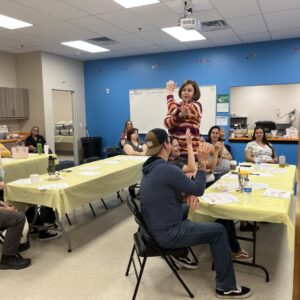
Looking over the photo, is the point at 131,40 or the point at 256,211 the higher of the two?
the point at 131,40

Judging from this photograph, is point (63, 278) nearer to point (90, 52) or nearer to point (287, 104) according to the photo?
point (90, 52)

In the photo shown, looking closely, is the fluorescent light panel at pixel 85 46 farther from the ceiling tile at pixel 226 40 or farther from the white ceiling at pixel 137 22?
the ceiling tile at pixel 226 40

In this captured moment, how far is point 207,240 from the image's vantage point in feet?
7.24

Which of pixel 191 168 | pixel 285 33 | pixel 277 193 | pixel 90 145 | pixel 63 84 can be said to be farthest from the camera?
pixel 90 145

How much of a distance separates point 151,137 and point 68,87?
5902 mm

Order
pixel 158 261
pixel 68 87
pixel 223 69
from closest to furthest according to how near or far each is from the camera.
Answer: pixel 158 261
pixel 223 69
pixel 68 87

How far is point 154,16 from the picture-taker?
14.7ft

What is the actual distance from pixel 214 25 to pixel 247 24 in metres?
0.53

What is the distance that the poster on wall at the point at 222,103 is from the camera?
6.54 m

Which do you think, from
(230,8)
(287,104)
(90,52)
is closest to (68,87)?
(90,52)

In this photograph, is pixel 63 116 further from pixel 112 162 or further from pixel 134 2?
pixel 134 2

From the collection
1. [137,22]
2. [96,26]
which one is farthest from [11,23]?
[137,22]

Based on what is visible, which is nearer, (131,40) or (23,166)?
(23,166)

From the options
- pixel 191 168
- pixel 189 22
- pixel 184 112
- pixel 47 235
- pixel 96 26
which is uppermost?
pixel 96 26
